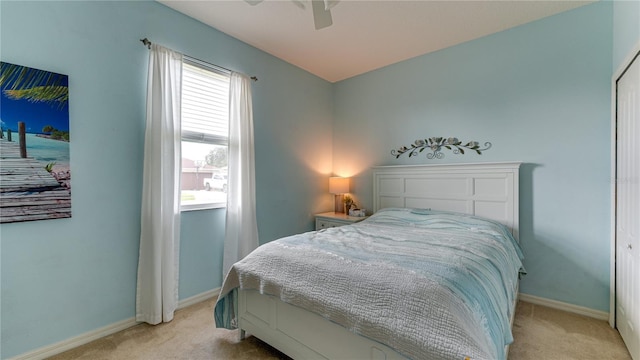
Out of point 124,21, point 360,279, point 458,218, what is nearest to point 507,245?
point 458,218

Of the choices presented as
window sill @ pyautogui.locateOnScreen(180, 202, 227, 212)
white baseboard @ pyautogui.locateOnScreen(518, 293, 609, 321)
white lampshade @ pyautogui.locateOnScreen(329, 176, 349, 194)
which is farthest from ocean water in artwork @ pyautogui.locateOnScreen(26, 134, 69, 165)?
white baseboard @ pyautogui.locateOnScreen(518, 293, 609, 321)

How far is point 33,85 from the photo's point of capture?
1739 mm

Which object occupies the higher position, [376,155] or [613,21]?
[613,21]

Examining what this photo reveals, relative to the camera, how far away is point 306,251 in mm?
1806

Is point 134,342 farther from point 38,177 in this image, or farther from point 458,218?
point 458,218

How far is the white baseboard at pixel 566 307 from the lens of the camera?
91.0 inches

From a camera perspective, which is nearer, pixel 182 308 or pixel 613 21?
pixel 613 21

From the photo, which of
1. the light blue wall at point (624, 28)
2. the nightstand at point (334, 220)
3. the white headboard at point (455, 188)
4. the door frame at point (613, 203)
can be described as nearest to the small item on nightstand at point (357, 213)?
the nightstand at point (334, 220)

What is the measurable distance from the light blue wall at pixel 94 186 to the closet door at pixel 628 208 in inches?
129

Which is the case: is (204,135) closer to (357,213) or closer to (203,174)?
(203,174)

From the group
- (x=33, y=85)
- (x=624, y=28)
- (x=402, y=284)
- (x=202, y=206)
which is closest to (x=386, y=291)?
(x=402, y=284)

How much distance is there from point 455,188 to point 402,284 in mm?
2052

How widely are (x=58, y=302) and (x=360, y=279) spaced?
2104 millimetres

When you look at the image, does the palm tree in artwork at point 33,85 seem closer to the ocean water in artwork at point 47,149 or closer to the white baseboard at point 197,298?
the ocean water in artwork at point 47,149
